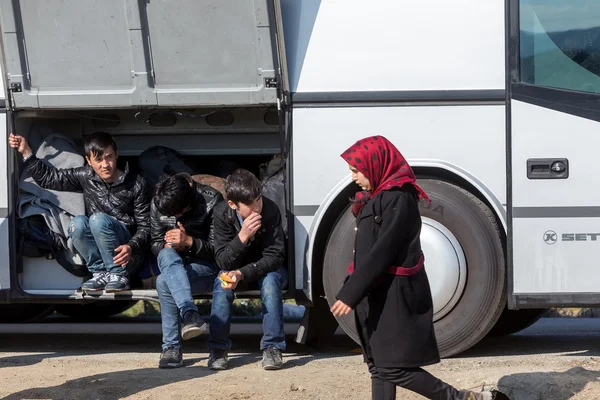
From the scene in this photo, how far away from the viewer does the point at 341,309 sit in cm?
474

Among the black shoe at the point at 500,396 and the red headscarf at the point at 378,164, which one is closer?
the red headscarf at the point at 378,164

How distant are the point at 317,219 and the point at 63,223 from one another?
68.6 inches

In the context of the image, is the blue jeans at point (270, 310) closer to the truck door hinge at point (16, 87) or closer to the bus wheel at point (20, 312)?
the truck door hinge at point (16, 87)

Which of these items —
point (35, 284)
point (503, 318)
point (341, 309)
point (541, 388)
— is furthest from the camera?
point (503, 318)

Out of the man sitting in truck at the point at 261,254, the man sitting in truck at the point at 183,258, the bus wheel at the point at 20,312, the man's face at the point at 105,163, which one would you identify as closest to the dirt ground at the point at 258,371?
the man sitting in truck at the point at 261,254

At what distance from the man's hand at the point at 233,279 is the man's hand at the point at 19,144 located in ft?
5.20

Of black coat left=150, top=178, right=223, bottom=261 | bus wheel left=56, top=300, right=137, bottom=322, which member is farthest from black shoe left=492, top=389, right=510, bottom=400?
bus wheel left=56, top=300, right=137, bottom=322

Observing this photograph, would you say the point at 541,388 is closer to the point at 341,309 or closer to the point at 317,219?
the point at 341,309

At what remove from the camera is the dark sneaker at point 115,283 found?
6766mm

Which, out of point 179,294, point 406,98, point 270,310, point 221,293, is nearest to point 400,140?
point 406,98

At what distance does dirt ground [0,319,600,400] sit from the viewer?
565cm

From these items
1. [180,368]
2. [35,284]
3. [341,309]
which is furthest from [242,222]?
[341,309]

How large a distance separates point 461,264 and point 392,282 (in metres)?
1.76

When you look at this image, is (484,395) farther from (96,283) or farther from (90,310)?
(90,310)
